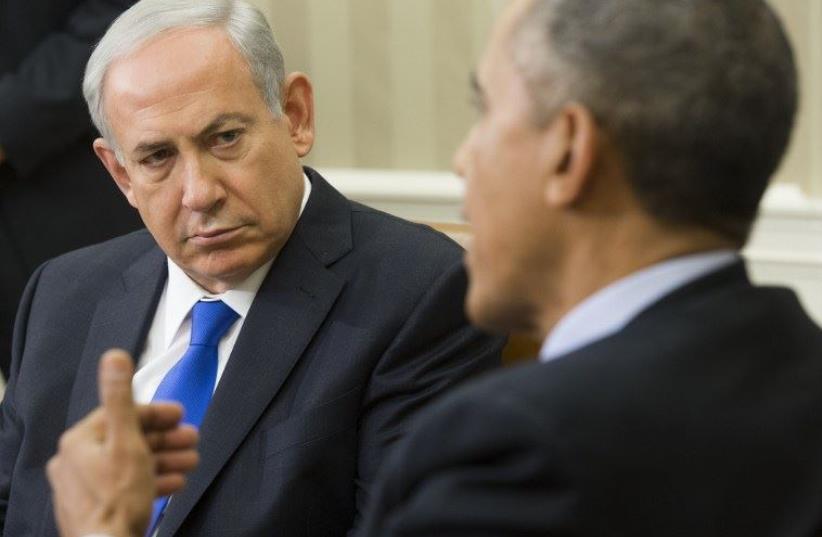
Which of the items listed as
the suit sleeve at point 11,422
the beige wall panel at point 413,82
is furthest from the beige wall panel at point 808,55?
the suit sleeve at point 11,422

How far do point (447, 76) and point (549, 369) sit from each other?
282 cm

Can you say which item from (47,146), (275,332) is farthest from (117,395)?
(47,146)

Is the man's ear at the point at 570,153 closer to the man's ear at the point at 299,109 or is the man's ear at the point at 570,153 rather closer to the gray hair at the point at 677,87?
the gray hair at the point at 677,87

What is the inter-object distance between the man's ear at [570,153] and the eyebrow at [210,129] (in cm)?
107

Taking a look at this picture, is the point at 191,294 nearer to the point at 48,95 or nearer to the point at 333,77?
the point at 48,95

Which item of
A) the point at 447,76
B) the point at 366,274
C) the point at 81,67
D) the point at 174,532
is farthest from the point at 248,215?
the point at 447,76

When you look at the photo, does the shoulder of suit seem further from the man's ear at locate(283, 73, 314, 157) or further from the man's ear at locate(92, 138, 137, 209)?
the man's ear at locate(283, 73, 314, 157)

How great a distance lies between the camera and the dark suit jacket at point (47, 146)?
317 cm

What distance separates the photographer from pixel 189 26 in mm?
2295

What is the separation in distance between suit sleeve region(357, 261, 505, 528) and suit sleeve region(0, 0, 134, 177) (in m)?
1.24

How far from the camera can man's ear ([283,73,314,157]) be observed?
2.39 m

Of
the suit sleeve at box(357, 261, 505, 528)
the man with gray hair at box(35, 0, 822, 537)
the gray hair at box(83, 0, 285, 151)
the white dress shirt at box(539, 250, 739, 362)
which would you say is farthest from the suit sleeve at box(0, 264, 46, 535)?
the white dress shirt at box(539, 250, 739, 362)

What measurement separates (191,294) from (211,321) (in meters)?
0.10

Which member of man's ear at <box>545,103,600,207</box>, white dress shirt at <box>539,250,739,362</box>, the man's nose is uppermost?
man's ear at <box>545,103,600,207</box>
